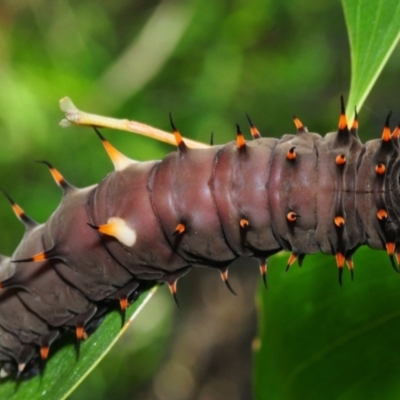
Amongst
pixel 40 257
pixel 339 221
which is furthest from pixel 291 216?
pixel 40 257

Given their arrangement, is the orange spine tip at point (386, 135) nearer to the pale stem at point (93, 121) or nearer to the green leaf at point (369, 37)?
the green leaf at point (369, 37)

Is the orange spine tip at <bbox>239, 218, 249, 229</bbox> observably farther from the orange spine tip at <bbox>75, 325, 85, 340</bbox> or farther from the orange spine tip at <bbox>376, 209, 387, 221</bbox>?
the orange spine tip at <bbox>75, 325, 85, 340</bbox>

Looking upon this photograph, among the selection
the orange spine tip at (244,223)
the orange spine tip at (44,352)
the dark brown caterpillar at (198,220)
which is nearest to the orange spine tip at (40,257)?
the dark brown caterpillar at (198,220)

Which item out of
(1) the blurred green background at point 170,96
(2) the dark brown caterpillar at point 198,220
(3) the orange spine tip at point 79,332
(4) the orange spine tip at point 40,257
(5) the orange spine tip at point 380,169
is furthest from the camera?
(1) the blurred green background at point 170,96

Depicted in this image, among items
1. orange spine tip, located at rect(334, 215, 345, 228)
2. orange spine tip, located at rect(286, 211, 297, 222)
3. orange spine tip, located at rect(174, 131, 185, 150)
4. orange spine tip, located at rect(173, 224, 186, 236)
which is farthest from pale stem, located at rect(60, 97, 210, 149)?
orange spine tip, located at rect(334, 215, 345, 228)

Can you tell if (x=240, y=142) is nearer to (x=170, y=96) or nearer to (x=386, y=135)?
(x=386, y=135)

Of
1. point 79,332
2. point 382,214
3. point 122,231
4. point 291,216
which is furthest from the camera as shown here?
point 79,332

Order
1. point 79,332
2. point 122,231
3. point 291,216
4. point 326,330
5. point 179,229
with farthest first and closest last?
point 326,330
point 79,332
point 122,231
point 179,229
point 291,216
